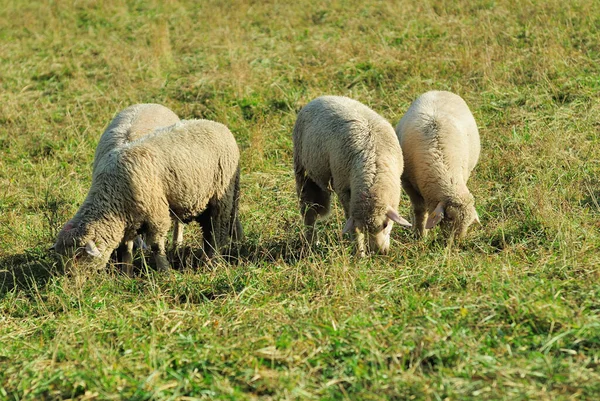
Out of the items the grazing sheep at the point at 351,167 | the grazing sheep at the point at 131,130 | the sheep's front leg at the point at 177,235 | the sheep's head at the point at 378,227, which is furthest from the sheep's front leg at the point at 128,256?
the sheep's head at the point at 378,227

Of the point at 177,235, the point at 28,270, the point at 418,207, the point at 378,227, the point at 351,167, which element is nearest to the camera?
the point at 378,227

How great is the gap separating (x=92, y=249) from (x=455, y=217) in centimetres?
344

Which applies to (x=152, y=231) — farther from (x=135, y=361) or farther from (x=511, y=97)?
(x=511, y=97)

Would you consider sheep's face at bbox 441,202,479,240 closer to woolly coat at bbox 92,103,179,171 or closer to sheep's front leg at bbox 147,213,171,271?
sheep's front leg at bbox 147,213,171,271

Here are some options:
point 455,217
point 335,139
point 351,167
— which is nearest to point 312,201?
point 335,139

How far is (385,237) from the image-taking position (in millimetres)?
6770

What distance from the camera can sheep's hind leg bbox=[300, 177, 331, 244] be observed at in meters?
7.89

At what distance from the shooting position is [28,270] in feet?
23.7

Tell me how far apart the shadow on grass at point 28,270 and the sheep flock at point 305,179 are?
42 cm

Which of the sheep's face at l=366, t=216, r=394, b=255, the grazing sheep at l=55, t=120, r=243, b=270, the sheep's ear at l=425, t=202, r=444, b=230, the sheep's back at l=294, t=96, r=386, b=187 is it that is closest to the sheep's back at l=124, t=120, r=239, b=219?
the grazing sheep at l=55, t=120, r=243, b=270

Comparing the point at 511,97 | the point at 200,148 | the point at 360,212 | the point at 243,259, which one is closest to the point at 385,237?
the point at 360,212

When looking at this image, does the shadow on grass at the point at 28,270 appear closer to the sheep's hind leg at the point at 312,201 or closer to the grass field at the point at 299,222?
the grass field at the point at 299,222

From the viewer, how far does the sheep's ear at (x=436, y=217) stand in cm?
675

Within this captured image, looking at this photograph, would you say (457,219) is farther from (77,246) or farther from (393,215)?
(77,246)
